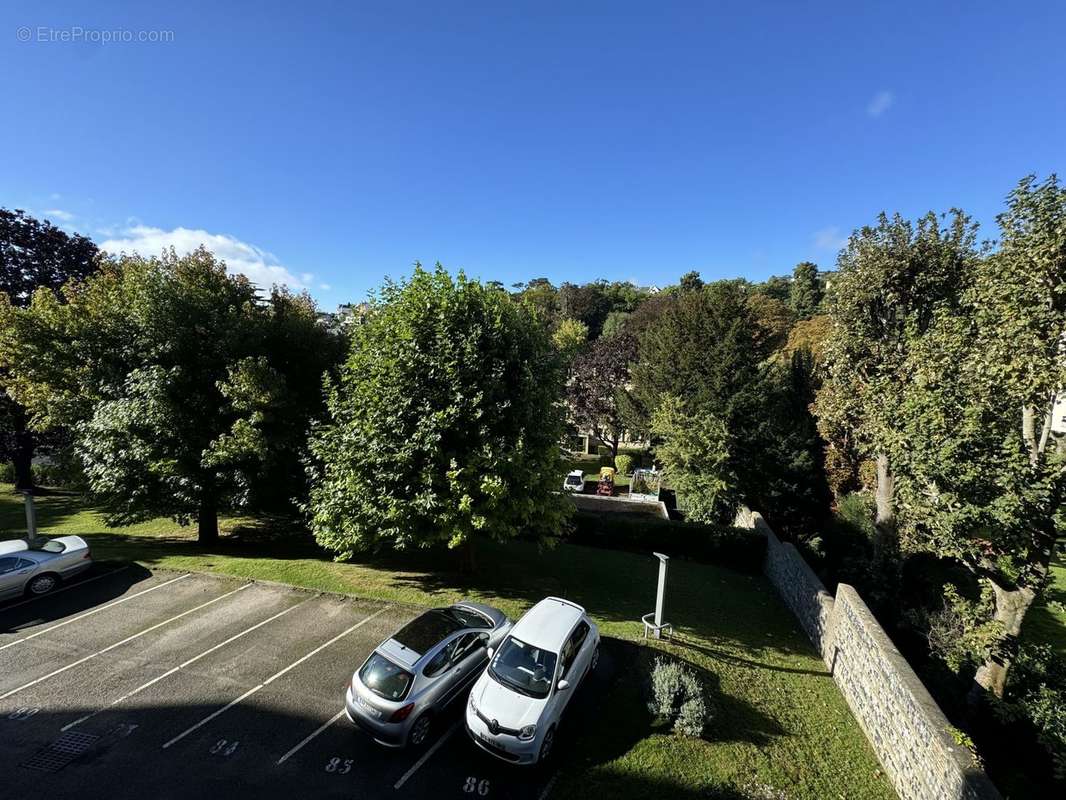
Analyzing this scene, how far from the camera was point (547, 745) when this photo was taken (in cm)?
810

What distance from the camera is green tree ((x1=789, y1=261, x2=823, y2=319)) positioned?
225ft

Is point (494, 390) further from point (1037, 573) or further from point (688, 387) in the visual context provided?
point (688, 387)

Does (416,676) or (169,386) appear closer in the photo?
(416,676)

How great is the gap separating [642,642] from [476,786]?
5.60 meters

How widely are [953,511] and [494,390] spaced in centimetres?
1124

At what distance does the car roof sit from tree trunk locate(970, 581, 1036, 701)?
369 inches

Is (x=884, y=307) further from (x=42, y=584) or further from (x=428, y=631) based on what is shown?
(x=42, y=584)

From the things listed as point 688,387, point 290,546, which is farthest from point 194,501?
point 688,387

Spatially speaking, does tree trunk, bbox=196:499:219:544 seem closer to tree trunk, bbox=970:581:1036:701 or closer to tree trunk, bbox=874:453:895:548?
tree trunk, bbox=970:581:1036:701

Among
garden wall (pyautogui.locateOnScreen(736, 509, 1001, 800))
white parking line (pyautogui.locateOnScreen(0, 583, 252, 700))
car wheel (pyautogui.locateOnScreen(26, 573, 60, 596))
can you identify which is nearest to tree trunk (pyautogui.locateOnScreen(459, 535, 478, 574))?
white parking line (pyautogui.locateOnScreen(0, 583, 252, 700))

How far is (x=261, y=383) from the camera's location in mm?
15000

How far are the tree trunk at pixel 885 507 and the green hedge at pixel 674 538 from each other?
4122 millimetres

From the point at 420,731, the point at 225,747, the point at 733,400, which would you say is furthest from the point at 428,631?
the point at 733,400

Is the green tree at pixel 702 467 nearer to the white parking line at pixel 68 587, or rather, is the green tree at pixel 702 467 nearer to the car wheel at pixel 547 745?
the car wheel at pixel 547 745
